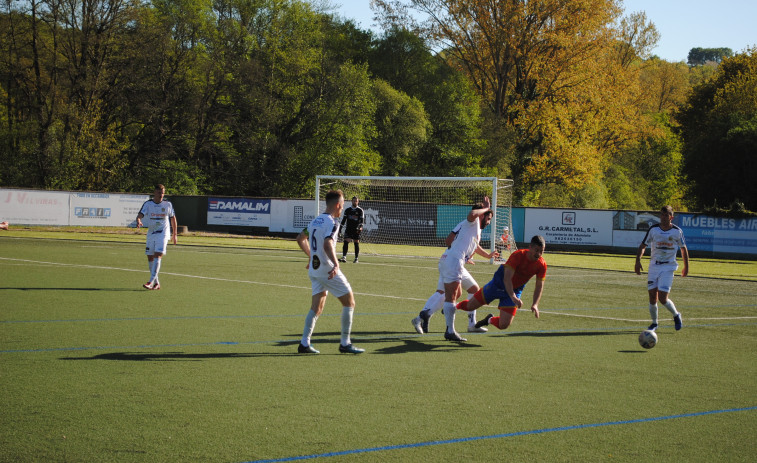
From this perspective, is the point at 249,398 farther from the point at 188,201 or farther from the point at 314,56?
the point at 314,56

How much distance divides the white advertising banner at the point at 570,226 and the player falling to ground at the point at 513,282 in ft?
91.8

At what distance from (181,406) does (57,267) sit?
1452cm

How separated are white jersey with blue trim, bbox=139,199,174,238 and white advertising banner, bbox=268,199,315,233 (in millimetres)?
25363

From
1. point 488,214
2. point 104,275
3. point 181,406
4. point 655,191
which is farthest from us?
point 655,191

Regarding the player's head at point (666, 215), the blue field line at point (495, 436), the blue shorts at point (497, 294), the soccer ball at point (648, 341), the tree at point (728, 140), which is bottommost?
the blue field line at point (495, 436)

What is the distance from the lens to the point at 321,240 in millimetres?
8672

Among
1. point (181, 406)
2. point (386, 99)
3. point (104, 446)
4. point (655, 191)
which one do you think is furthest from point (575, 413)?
point (655, 191)

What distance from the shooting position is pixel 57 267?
1916 centimetres

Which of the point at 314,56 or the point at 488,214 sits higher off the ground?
the point at 314,56

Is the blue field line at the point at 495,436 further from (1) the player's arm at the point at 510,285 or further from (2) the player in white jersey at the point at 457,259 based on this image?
(2) the player in white jersey at the point at 457,259

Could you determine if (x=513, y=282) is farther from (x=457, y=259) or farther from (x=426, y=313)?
(x=426, y=313)

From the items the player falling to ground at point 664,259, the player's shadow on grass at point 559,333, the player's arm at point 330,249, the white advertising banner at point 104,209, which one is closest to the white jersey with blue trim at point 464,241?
the player's shadow on grass at point 559,333

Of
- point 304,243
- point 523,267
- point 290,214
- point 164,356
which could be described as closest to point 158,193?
point 304,243

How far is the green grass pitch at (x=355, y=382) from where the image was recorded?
5.46 metres
